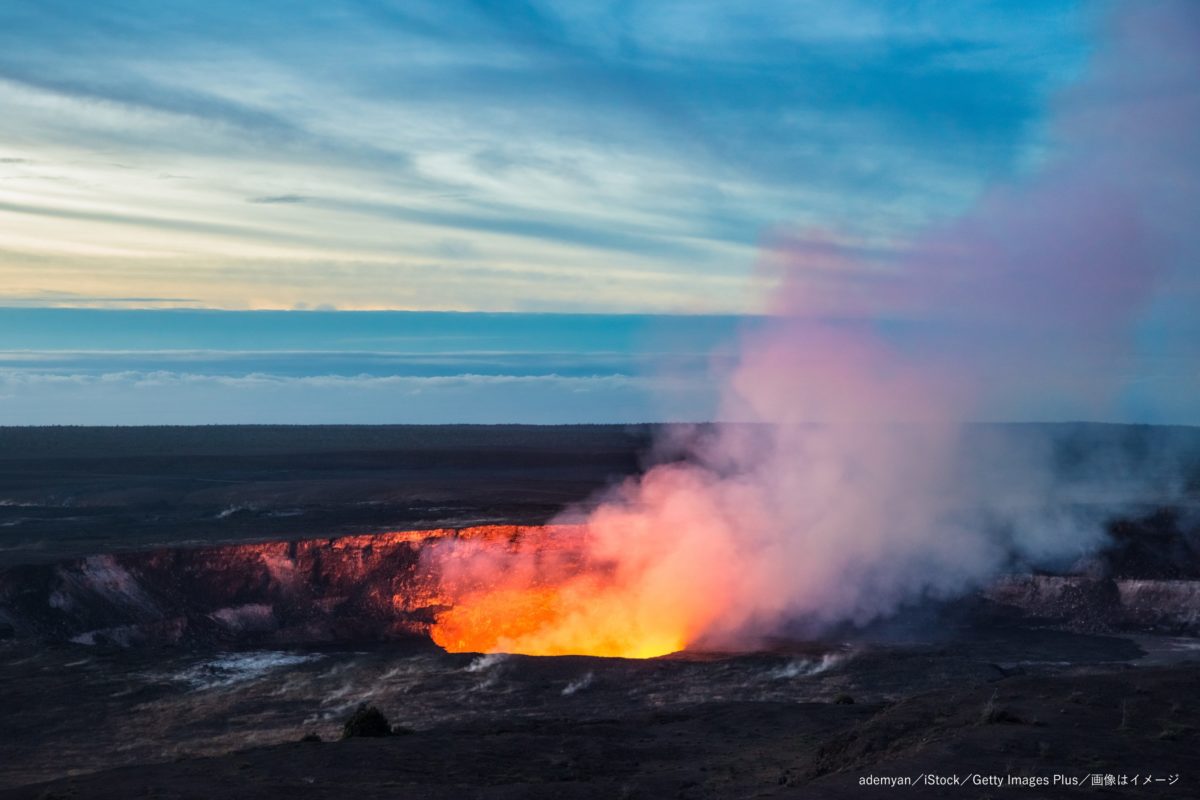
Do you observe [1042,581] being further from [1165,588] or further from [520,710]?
[520,710]

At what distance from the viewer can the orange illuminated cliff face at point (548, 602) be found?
33.2 metres

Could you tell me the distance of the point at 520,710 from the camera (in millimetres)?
23391

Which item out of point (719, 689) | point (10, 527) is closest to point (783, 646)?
point (719, 689)

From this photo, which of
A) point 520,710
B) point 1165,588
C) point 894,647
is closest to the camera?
point 520,710

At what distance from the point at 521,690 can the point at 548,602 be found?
986 cm

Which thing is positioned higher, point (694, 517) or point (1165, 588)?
point (694, 517)

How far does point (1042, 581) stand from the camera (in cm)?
3469

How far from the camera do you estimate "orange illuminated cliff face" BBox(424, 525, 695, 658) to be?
33250 mm

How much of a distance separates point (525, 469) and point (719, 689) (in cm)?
6679

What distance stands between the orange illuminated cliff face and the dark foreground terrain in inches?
36.5

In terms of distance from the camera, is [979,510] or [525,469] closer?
[979,510]

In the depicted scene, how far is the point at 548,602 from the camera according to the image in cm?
3478

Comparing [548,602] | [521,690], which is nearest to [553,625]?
[548,602]

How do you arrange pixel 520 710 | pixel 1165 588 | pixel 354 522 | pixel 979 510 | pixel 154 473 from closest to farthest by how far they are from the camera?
pixel 520 710, pixel 1165 588, pixel 979 510, pixel 354 522, pixel 154 473
